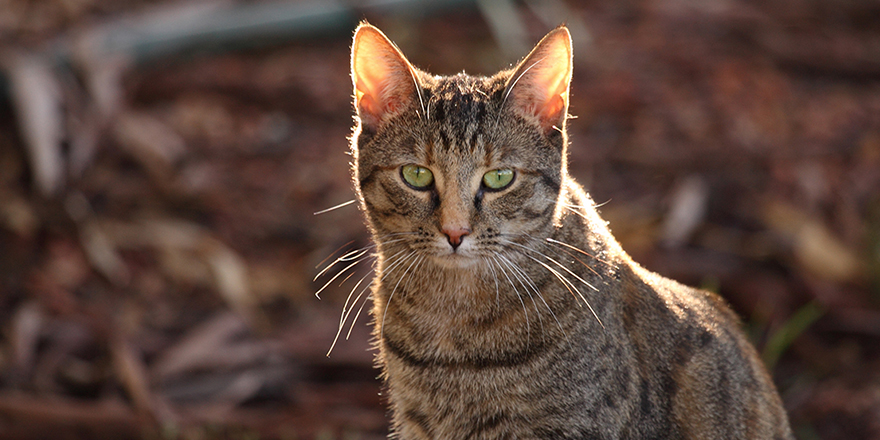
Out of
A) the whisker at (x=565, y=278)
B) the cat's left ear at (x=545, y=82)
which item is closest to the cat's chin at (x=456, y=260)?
the whisker at (x=565, y=278)

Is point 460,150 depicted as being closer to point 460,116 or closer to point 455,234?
point 460,116

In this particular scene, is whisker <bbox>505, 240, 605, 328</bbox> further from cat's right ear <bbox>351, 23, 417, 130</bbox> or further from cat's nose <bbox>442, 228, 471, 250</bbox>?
cat's right ear <bbox>351, 23, 417, 130</bbox>

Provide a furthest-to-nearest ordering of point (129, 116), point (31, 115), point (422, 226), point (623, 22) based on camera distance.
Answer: point (623, 22) → point (129, 116) → point (31, 115) → point (422, 226)

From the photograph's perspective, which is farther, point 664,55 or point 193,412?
point 664,55

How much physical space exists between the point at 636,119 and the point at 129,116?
13.1 feet

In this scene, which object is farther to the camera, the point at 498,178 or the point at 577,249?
the point at 498,178

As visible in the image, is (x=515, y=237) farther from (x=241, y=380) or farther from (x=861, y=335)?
(x=861, y=335)

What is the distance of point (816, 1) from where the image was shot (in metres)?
8.18

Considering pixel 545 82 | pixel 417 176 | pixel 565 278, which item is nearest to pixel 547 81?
pixel 545 82

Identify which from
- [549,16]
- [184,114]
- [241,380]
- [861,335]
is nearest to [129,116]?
[184,114]

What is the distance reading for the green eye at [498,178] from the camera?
2.87m

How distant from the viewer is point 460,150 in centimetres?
284

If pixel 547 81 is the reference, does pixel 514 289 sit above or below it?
below

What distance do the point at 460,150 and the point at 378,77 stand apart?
17.1 inches
